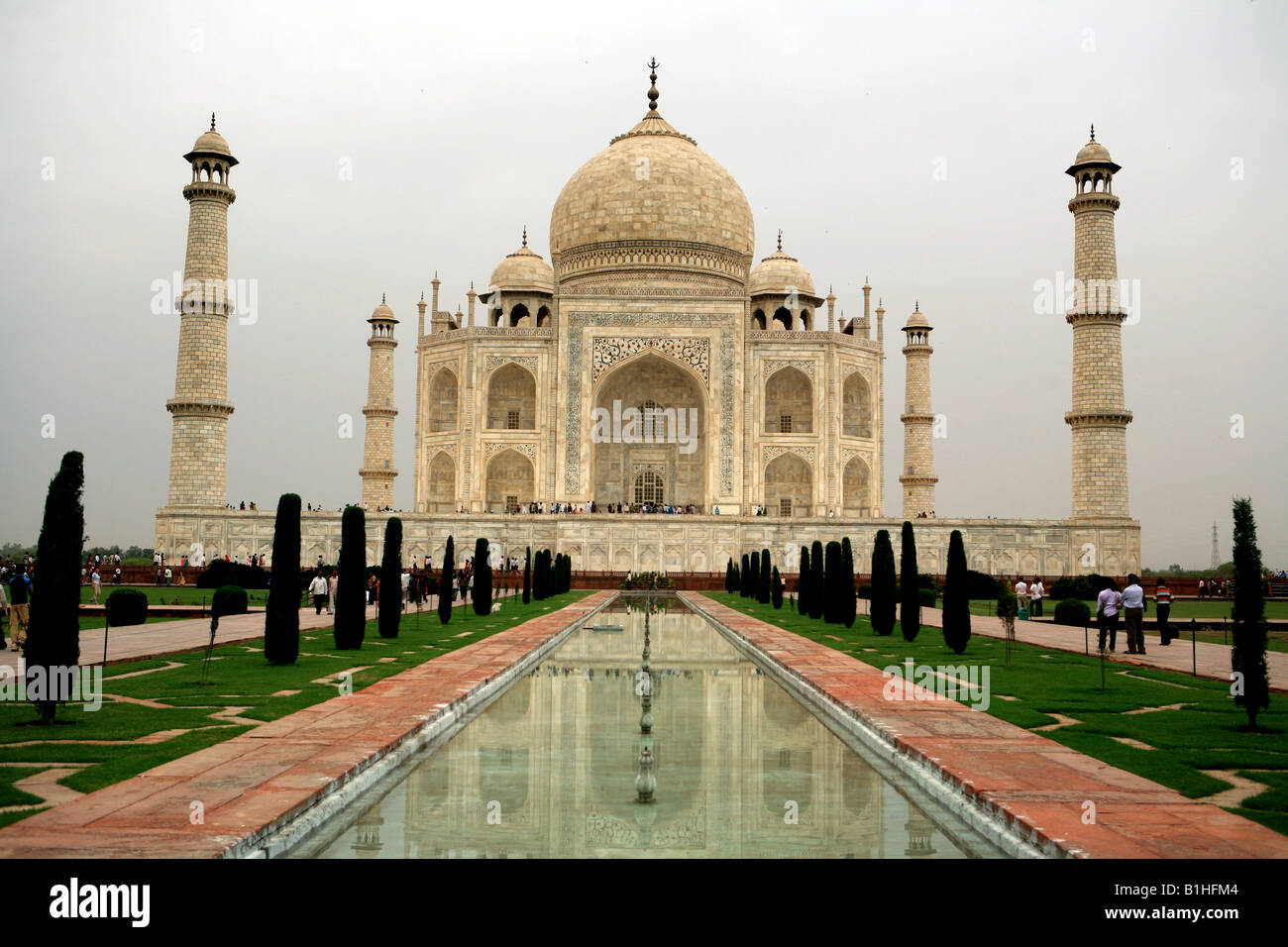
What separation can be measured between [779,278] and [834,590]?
67.8 feet

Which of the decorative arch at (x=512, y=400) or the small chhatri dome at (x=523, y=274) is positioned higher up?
the small chhatri dome at (x=523, y=274)

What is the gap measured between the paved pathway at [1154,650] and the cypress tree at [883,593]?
597 millimetres

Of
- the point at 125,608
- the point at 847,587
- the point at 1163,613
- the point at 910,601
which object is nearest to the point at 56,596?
the point at 125,608

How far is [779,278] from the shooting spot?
3350 cm

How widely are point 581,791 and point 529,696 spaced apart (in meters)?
2.89

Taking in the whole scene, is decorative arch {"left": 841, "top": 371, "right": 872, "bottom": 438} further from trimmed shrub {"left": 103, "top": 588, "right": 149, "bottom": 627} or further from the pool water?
the pool water

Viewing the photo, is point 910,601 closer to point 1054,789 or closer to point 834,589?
point 834,589

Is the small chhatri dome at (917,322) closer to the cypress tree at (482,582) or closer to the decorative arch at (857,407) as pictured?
the decorative arch at (857,407)

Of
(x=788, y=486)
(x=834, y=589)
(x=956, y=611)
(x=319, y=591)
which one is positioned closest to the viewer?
(x=956, y=611)

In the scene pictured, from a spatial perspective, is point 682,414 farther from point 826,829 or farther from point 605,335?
point 826,829

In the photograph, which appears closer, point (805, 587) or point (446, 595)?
point (446, 595)

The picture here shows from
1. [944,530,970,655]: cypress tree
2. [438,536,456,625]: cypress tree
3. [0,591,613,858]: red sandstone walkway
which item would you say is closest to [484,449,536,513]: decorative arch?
[438,536,456,625]: cypress tree

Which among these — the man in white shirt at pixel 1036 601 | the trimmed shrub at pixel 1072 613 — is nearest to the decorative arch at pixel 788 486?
the man in white shirt at pixel 1036 601

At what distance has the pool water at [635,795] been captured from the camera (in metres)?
3.59
